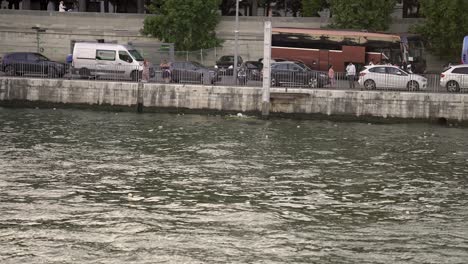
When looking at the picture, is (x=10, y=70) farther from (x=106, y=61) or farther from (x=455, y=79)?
(x=455, y=79)

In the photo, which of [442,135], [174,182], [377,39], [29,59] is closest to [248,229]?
[174,182]

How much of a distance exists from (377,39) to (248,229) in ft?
106

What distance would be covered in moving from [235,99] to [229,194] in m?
17.4

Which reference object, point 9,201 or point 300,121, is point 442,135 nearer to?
point 300,121

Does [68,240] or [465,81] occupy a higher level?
[465,81]

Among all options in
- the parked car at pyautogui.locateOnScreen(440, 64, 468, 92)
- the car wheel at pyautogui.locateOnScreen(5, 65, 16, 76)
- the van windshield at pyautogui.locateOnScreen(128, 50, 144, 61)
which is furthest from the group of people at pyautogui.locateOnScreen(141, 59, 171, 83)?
the parked car at pyautogui.locateOnScreen(440, 64, 468, 92)

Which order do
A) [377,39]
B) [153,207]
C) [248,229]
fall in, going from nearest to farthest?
[248,229]
[153,207]
[377,39]

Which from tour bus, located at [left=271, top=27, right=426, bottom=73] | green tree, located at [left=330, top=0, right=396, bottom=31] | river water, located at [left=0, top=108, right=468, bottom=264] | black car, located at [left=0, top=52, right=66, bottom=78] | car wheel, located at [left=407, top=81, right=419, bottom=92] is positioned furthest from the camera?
green tree, located at [left=330, top=0, right=396, bottom=31]

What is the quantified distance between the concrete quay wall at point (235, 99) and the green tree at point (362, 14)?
1790 centimetres

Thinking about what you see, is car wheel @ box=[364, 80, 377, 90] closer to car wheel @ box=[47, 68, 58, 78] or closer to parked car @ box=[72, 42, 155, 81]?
parked car @ box=[72, 42, 155, 81]

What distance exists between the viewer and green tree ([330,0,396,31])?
54.3 m

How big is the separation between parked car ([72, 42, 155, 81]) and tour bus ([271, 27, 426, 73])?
9259 mm

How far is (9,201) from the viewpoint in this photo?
1988cm

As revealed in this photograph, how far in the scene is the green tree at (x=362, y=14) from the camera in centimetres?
5428
